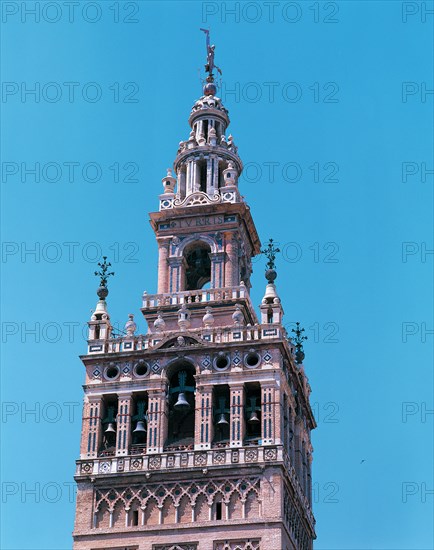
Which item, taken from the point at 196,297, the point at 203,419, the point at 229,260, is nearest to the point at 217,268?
the point at 229,260

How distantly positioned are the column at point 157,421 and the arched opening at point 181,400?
55cm

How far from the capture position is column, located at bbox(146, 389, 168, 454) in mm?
61000

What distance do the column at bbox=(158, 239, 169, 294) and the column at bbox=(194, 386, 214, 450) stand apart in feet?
22.7

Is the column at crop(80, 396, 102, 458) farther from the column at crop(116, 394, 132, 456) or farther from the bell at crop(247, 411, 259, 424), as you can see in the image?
the bell at crop(247, 411, 259, 424)

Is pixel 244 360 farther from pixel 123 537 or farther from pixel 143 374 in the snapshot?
pixel 123 537

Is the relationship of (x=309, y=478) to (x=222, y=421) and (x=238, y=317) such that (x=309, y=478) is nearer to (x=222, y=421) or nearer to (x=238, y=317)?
(x=222, y=421)

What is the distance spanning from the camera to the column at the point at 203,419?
60.6m

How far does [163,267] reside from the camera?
222 ft

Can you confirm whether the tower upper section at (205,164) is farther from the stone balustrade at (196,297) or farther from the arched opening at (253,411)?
the arched opening at (253,411)

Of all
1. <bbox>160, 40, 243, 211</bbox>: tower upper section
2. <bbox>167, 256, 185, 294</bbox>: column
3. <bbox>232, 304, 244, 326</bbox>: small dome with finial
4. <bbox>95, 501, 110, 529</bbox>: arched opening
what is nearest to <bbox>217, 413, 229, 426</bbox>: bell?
<bbox>232, 304, 244, 326</bbox>: small dome with finial

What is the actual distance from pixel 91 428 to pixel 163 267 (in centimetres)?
896

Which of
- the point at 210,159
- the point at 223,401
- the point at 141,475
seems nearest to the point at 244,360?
the point at 223,401

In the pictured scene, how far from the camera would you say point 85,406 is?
2457 inches

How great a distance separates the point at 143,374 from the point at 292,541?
8.73 metres
